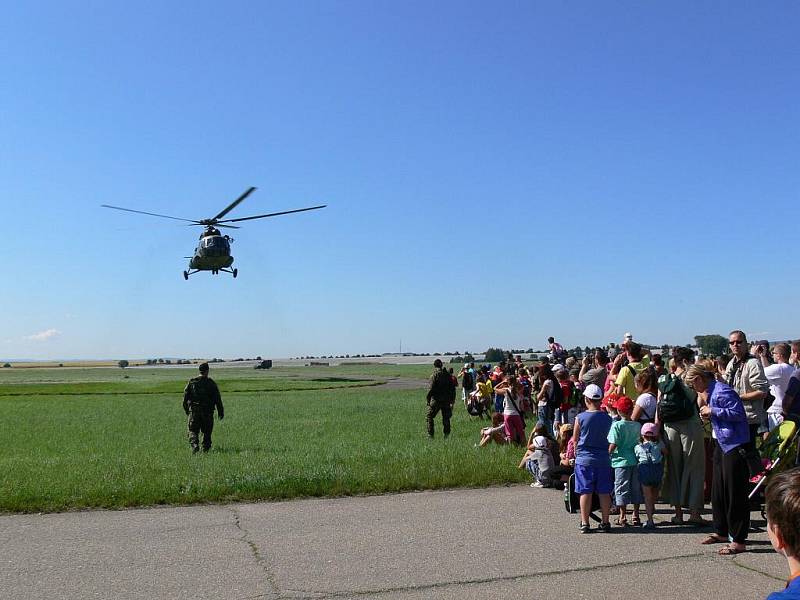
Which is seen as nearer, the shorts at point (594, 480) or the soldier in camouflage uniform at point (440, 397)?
the shorts at point (594, 480)

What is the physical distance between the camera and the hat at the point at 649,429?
8.25 metres

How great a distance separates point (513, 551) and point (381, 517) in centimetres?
202

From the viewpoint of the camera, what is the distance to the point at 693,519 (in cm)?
818

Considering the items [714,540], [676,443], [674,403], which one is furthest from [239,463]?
[714,540]

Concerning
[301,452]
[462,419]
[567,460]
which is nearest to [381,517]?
[567,460]

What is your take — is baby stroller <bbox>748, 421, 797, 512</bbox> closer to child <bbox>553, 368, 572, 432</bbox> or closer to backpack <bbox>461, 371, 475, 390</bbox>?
child <bbox>553, 368, 572, 432</bbox>

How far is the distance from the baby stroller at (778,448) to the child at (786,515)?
468 cm

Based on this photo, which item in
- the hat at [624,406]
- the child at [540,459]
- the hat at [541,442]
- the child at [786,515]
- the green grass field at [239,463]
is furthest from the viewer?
the hat at [541,442]

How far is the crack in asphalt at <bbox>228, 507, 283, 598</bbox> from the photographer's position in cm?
585

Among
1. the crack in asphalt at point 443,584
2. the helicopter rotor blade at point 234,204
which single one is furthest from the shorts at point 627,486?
the helicopter rotor blade at point 234,204

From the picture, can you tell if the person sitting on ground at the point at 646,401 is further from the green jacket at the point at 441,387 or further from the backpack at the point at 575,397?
the green jacket at the point at 441,387

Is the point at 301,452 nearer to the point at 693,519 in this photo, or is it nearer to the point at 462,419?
the point at 693,519

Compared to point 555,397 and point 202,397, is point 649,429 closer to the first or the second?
point 555,397

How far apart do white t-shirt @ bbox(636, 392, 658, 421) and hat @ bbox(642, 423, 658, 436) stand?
10.0 inches
